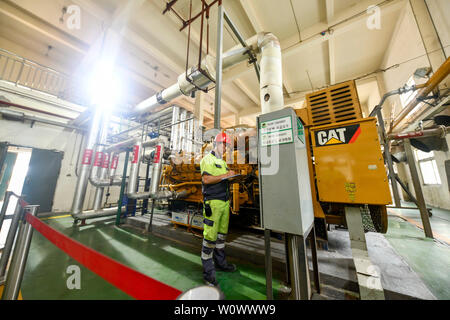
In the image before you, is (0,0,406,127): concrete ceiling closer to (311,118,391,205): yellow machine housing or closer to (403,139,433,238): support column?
(403,139,433,238): support column

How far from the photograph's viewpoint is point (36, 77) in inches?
201

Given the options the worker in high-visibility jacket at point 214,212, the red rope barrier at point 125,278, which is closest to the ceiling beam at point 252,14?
the worker in high-visibility jacket at point 214,212

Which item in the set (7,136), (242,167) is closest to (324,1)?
(242,167)

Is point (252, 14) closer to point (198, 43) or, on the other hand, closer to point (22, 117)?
point (198, 43)

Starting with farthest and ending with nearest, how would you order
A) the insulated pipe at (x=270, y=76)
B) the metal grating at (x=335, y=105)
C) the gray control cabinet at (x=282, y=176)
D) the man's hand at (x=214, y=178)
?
1. the insulated pipe at (x=270, y=76)
2. the man's hand at (x=214, y=178)
3. the metal grating at (x=335, y=105)
4. the gray control cabinet at (x=282, y=176)

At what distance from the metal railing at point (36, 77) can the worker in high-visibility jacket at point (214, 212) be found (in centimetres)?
657

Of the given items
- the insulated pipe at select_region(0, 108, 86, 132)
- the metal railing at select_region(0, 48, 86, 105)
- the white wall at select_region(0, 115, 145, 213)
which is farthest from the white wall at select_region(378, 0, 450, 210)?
the white wall at select_region(0, 115, 145, 213)

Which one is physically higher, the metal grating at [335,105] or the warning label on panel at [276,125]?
the metal grating at [335,105]

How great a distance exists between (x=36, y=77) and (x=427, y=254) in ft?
35.1

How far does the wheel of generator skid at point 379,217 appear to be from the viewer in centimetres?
142

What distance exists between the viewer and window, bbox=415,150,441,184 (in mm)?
5822

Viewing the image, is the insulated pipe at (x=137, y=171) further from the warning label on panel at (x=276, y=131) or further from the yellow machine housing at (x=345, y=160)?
the yellow machine housing at (x=345, y=160)

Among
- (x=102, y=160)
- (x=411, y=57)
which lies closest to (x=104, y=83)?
(x=102, y=160)
